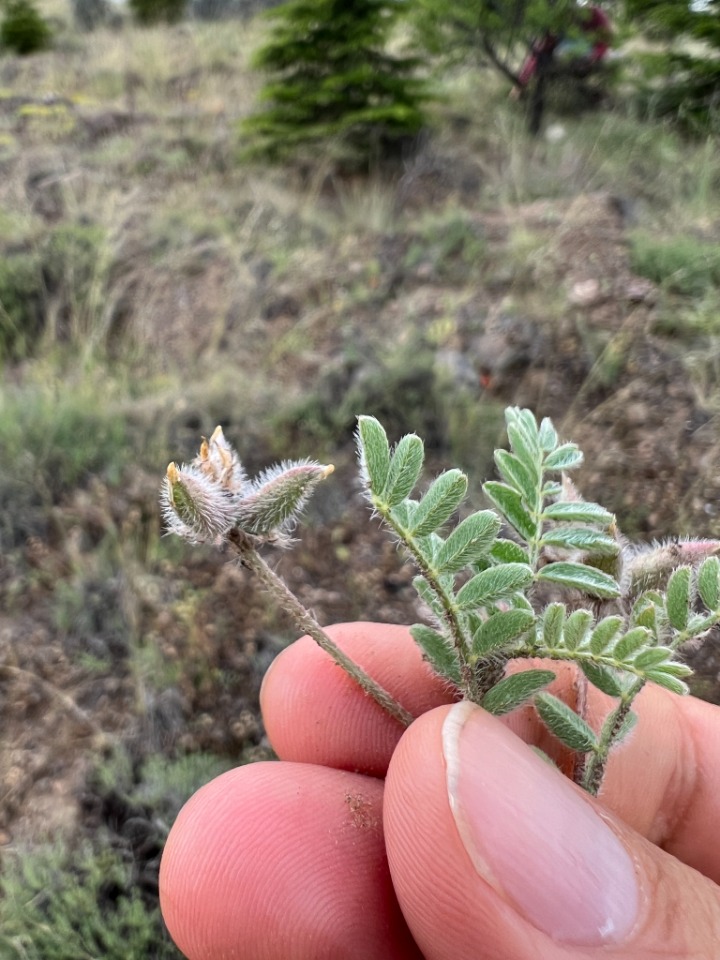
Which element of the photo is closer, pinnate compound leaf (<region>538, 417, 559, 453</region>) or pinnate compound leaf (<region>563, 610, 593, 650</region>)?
pinnate compound leaf (<region>563, 610, 593, 650</region>)

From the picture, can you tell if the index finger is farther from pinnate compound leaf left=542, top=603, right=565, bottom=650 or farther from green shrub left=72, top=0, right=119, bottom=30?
green shrub left=72, top=0, right=119, bottom=30

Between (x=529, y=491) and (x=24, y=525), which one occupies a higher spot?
(x=529, y=491)

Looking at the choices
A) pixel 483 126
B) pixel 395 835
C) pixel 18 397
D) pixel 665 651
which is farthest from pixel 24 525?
pixel 483 126

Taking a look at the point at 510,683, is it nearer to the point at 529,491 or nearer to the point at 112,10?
the point at 529,491

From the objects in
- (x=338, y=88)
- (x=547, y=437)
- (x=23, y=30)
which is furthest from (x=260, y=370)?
(x=23, y=30)

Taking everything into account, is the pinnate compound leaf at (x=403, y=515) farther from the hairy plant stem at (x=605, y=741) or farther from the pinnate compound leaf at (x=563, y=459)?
the hairy plant stem at (x=605, y=741)

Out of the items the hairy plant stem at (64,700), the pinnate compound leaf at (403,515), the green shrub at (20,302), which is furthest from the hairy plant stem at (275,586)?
the green shrub at (20,302)

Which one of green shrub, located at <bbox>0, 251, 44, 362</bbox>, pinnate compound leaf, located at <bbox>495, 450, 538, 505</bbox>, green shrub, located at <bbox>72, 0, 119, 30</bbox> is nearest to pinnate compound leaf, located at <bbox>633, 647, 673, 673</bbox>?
pinnate compound leaf, located at <bbox>495, 450, 538, 505</bbox>
